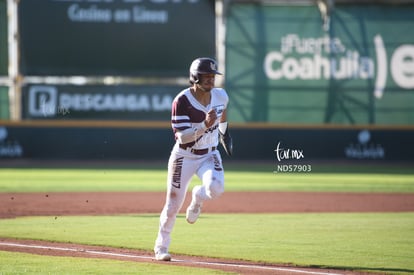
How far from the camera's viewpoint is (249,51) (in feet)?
82.9

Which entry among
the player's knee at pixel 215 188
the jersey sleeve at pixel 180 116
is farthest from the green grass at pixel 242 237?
the jersey sleeve at pixel 180 116

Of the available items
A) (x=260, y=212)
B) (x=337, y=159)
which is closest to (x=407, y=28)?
(x=337, y=159)

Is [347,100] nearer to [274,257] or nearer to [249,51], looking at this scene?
[249,51]

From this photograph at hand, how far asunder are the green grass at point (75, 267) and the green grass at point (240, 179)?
9.06 metres

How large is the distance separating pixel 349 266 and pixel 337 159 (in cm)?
1726

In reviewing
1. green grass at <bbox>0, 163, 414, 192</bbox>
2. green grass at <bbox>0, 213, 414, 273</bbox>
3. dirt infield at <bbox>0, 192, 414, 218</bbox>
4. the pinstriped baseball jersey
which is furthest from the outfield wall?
the pinstriped baseball jersey

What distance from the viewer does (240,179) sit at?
20906 millimetres

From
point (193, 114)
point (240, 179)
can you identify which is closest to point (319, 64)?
point (240, 179)

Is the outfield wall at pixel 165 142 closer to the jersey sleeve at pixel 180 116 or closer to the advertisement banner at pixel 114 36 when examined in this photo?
the advertisement banner at pixel 114 36

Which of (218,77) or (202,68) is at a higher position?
(202,68)

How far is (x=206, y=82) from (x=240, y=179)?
41.4 feet

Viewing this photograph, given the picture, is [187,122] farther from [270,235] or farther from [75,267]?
[270,235]

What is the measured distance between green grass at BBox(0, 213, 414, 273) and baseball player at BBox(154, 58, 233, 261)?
0.78 metres

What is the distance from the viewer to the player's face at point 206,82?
27.5 ft
